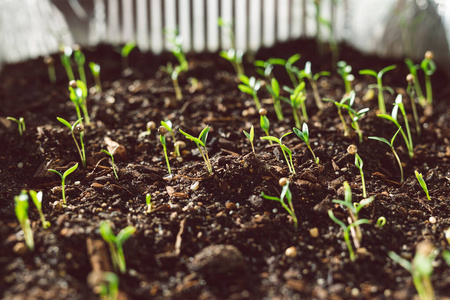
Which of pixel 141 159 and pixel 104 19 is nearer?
pixel 141 159

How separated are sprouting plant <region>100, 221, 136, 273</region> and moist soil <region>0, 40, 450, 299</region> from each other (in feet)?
0.06

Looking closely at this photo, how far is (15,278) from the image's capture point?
50.4 inches

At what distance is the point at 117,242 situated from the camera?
1.28m

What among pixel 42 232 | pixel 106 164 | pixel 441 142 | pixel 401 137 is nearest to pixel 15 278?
pixel 42 232

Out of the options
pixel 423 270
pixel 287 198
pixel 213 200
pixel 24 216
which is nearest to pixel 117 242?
pixel 24 216

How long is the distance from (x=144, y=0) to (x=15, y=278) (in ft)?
7.71

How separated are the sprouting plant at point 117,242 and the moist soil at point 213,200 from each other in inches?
0.8

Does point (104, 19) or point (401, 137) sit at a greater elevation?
point (104, 19)

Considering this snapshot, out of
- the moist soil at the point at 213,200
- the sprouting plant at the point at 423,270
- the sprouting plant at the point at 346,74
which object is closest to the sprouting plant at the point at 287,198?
the moist soil at the point at 213,200

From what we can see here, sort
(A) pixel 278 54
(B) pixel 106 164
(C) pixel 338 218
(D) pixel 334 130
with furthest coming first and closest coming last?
(A) pixel 278 54, (D) pixel 334 130, (B) pixel 106 164, (C) pixel 338 218

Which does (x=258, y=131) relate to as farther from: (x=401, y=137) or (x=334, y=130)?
(x=401, y=137)

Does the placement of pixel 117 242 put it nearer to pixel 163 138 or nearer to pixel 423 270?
pixel 163 138

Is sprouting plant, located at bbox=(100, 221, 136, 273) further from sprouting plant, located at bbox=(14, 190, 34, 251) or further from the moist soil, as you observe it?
sprouting plant, located at bbox=(14, 190, 34, 251)

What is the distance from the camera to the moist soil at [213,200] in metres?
1.33
